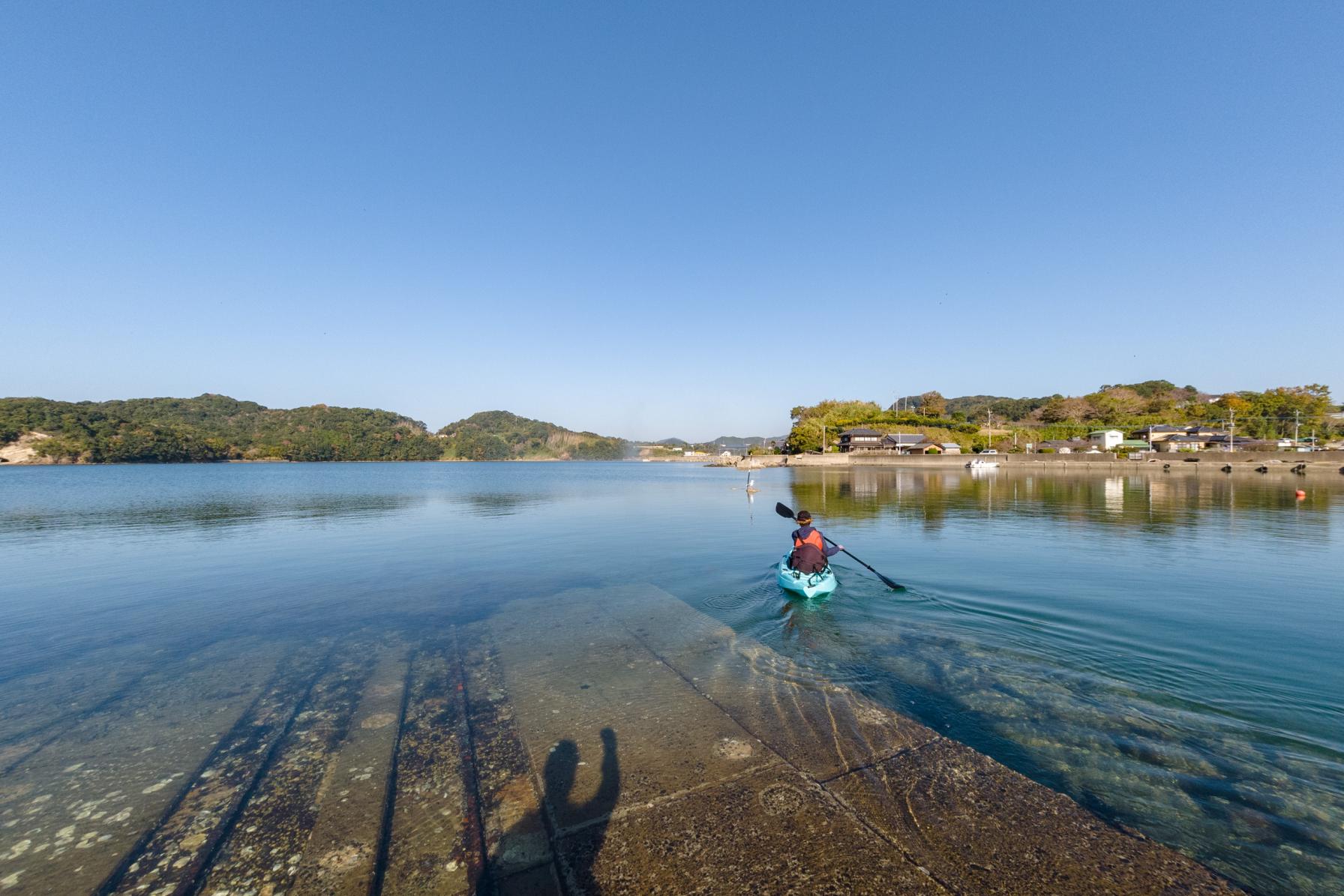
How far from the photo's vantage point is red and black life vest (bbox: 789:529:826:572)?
11766 millimetres

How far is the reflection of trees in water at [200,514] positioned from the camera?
84.9 feet

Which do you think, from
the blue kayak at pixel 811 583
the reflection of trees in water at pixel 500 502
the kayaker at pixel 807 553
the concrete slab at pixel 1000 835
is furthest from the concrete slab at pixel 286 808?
the reflection of trees in water at pixel 500 502

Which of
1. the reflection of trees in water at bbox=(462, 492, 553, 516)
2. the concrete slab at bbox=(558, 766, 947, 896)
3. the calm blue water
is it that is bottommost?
the reflection of trees in water at bbox=(462, 492, 553, 516)

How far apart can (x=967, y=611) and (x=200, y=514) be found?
3903 cm

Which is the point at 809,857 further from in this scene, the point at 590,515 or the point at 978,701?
the point at 590,515

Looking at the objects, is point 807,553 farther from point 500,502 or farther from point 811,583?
point 500,502

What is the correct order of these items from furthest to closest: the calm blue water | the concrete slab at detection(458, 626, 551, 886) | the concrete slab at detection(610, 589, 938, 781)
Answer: the concrete slab at detection(610, 589, 938, 781)
the calm blue water
the concrete slab at detection(458, 626, 551, 886)

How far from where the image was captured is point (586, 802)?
15.7 ft

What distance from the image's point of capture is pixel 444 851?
4.20 meters

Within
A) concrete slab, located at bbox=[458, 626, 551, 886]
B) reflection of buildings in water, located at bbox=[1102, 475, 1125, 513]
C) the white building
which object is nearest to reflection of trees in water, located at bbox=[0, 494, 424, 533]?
concrete slab, located at bbox=[458, 626, 551, 886]

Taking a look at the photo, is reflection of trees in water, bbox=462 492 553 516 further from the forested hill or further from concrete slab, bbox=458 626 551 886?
the forested hill

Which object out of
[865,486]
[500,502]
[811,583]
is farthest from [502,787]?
[865,486]

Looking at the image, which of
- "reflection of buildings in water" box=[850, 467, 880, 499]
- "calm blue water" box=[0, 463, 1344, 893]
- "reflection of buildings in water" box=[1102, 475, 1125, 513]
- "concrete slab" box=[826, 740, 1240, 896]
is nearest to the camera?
"concrete slab" box=[826, 740, 1240, 896]

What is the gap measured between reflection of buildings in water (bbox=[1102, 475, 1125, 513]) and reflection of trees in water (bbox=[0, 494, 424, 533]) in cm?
4345
